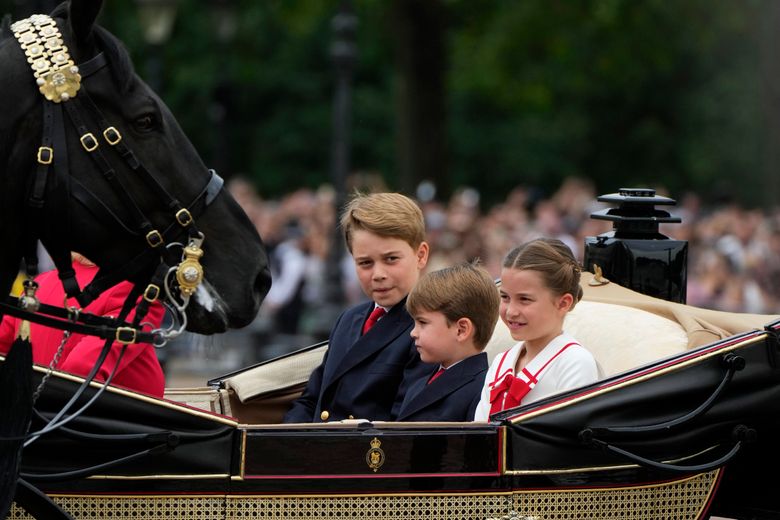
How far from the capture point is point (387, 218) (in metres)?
4.60

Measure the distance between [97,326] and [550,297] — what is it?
1.51m

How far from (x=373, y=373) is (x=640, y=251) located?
1278mm

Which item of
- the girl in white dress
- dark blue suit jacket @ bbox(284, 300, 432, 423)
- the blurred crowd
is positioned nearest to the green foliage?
the blurred crowd

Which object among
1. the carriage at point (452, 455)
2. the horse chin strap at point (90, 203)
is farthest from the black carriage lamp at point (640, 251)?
the horse chin strap at point (90, 203)

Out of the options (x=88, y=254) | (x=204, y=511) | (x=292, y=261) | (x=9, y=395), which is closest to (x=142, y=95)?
(x=88, y=254)

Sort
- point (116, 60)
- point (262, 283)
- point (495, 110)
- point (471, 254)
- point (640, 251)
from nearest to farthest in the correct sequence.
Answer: point (116, 60)
point (262, 283)
point (640, 251)
point (471, 254)
point (495, 110)

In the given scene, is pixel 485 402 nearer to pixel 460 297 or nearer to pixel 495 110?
pixel 460 297

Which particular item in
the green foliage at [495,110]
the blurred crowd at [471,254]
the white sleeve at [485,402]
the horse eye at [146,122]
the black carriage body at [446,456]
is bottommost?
the black carriage body at [446,456]

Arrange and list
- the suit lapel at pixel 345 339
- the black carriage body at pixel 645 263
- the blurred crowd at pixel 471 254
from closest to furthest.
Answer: the suit lapel at pixel 345 339 < the black carriage body at pixel 645 263 < the blurred crowd at pixel 471 254

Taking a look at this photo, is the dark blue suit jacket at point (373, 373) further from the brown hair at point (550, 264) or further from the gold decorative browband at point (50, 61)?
the gold decorative browband at point (50, 61)

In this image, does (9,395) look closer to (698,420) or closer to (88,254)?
(88,254)

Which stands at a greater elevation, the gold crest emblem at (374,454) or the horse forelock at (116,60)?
the horse forelock at (116,60)

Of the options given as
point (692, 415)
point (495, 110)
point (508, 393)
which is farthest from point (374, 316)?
Result: point (495, 110)

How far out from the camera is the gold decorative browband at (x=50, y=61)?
339cm
